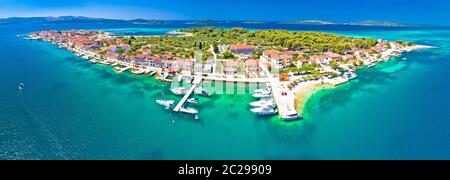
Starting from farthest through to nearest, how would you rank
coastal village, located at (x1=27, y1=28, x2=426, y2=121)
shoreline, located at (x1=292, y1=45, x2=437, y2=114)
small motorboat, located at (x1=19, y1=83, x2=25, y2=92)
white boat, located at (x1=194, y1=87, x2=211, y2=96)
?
small motorboat, located at (x1=19, y1=83, x2=25, y2=92)
white boat, located at (x1=194, y1=87, x2=211, y2=96)
coastal village, located at (x1=27, y1=28, x2=426, y2=121)
shoreline, located at (x1=292, y1=45, x2=437, y2=114)

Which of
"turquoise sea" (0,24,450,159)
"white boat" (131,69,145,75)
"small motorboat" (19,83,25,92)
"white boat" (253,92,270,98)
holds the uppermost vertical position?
"white boat" (131,69,145,75)

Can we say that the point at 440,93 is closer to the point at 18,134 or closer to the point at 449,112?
the point at 449,112

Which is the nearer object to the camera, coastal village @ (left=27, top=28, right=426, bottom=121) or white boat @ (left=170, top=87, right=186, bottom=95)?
coastal village @ (left=27, top=28, right=426, bottom=121)

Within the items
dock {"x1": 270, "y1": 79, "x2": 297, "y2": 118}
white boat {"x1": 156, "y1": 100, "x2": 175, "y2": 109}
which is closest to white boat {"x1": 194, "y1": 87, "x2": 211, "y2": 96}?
white boat {"x1": 156, "y1": 100, "x2": 175, "y2": 109}

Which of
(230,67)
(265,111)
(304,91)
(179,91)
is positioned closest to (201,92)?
(179,91)

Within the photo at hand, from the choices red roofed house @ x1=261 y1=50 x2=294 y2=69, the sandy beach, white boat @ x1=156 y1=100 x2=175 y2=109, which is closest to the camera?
white boat @ x1=156 y1=100 x2=175 y2=109

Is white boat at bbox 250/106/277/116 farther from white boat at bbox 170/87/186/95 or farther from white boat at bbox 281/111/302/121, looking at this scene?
white boat at bbox 170/87/186/95
